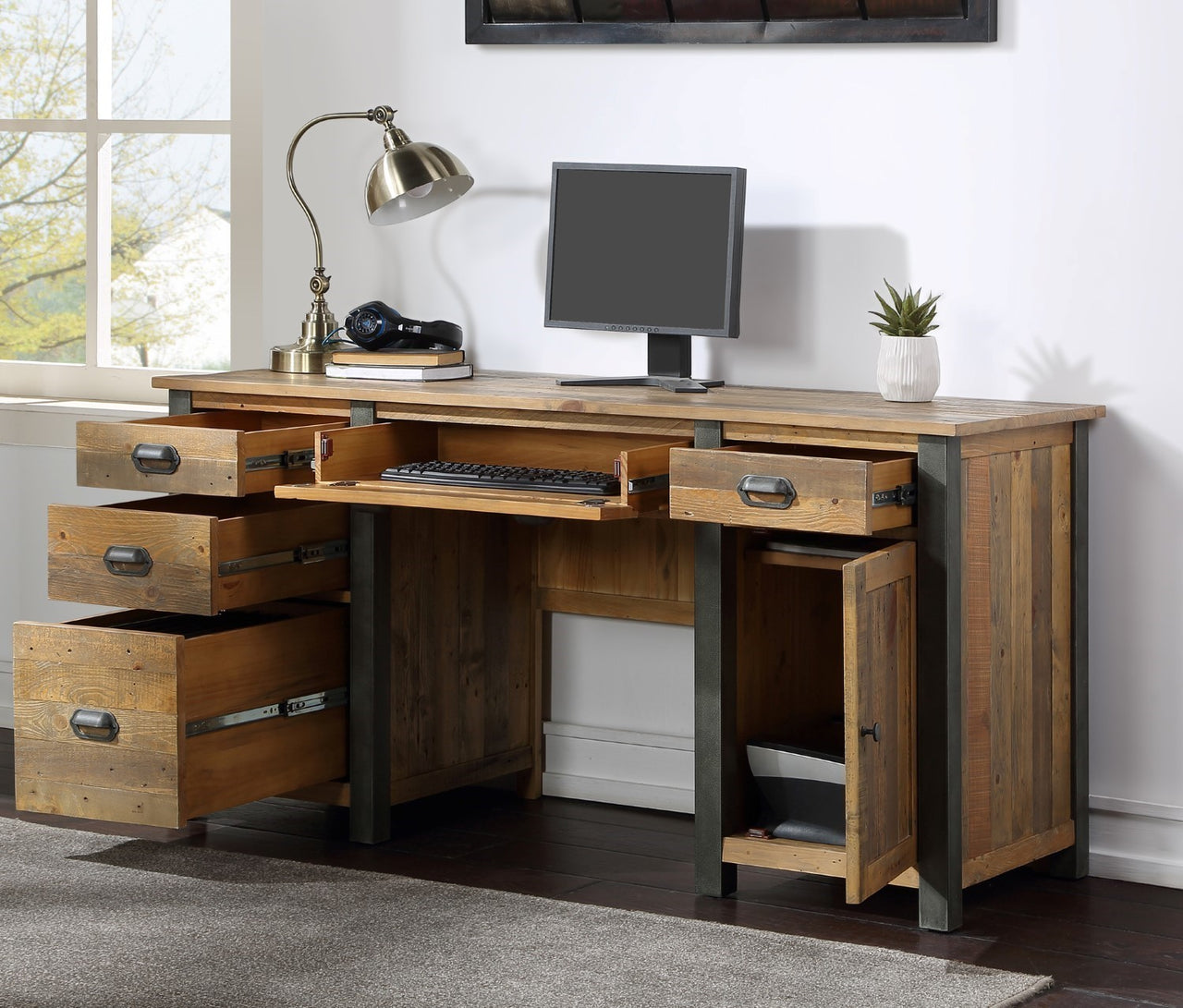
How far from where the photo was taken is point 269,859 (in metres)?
2.98

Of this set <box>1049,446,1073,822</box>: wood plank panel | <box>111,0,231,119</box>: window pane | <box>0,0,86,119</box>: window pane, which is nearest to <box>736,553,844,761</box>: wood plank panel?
<box>1049,446,1073,822</box>: wood plank panel

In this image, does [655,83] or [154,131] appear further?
[154,131]

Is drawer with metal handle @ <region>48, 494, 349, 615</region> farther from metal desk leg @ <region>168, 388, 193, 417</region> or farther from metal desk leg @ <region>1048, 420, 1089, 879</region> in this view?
metal desk leg @ <region>1048, 420, 1089, 879</region>

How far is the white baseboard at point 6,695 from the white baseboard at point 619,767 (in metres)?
1.31

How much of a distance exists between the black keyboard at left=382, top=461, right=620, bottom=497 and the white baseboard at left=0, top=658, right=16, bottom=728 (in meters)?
1.59

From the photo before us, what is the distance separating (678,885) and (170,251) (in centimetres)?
204

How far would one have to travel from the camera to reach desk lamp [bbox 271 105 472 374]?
325 cm

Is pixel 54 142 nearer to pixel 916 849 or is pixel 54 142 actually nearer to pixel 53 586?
pixel 53 586

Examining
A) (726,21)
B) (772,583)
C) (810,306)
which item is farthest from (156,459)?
(726,21)

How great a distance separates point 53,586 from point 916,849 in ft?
4.77

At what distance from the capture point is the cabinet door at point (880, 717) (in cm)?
247

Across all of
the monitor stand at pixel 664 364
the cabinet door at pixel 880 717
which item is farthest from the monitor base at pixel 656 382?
the cabinet door at pixel 880 717

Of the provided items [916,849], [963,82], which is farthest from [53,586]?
[963,82]

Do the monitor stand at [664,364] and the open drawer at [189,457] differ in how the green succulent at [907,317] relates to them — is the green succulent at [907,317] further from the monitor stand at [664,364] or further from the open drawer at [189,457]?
the open drawer at [189,457]
